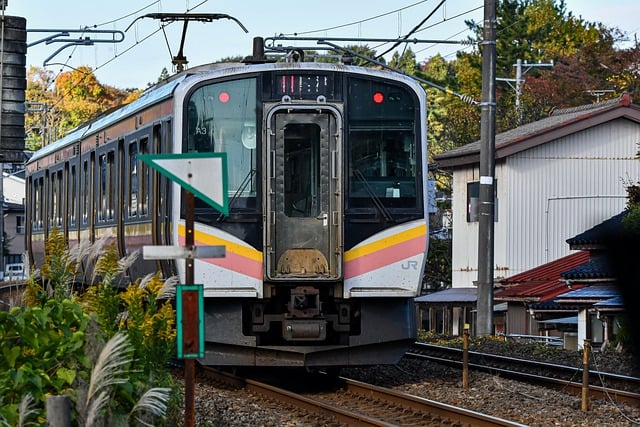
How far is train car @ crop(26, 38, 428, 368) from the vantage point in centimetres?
1125

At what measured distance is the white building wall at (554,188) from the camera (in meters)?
30.8

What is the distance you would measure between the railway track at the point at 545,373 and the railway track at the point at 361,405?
1.42 metres

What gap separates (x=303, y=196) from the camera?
11.4m

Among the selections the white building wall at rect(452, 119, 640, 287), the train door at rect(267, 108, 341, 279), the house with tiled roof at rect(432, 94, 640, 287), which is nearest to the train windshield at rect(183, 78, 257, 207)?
the train door at rect(267, 108, 341, 279)

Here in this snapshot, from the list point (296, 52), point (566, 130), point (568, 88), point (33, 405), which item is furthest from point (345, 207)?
point (568, 88)

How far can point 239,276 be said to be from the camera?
1126 centimetres

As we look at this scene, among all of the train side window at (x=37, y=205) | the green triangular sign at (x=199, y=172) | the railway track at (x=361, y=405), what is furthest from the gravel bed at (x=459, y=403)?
the train side window at (x=37, y=205)

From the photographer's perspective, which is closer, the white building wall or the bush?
the bush

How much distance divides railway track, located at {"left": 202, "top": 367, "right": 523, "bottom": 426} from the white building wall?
1849 centimetres

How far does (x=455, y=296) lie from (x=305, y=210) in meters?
20.7

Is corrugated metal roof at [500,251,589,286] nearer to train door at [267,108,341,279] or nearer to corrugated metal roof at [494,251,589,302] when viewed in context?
corrugated metal roof at [494,251,589,302]

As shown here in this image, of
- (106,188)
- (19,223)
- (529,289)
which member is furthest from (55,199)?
(19,223)

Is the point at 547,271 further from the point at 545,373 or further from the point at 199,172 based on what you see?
the point at 199,172

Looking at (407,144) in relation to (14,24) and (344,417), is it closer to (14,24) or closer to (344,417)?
(344,417)
